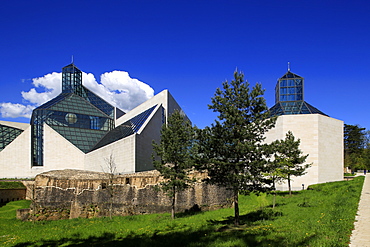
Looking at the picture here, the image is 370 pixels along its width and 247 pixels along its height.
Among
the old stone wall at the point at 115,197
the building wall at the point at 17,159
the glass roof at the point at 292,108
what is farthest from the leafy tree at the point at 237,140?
the building wall at the point at 17,159

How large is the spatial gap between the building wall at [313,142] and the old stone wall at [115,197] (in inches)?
707

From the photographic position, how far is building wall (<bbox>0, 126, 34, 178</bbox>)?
172ft

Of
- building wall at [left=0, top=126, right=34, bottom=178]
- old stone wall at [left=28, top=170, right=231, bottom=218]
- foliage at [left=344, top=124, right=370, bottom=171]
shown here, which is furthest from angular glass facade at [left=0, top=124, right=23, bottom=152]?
foliage at [left=344, top=124, right=370, bottom=171]

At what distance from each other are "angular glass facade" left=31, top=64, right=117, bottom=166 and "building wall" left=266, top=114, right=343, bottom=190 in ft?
97.2

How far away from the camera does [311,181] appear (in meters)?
37.4

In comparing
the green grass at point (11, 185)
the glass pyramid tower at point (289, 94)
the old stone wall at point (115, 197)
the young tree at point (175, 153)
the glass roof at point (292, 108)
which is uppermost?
the glass pyramid tower at point (289, 94)

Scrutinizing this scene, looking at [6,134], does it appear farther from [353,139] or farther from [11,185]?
[353,139]

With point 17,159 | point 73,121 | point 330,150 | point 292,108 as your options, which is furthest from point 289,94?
point 17,159

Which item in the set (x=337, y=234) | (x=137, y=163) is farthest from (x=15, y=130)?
(x=337, y=234)

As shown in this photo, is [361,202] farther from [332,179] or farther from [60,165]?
[60,165]

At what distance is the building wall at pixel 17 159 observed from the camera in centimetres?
5234

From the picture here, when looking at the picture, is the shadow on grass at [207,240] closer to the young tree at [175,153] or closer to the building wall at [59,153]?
the young tree at [175,153]

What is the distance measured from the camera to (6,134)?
59.3 metres

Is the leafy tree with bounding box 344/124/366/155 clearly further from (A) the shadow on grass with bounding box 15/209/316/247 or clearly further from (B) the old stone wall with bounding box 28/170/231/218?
(A) the shadow on grass with bounding box 15/209/316/247
